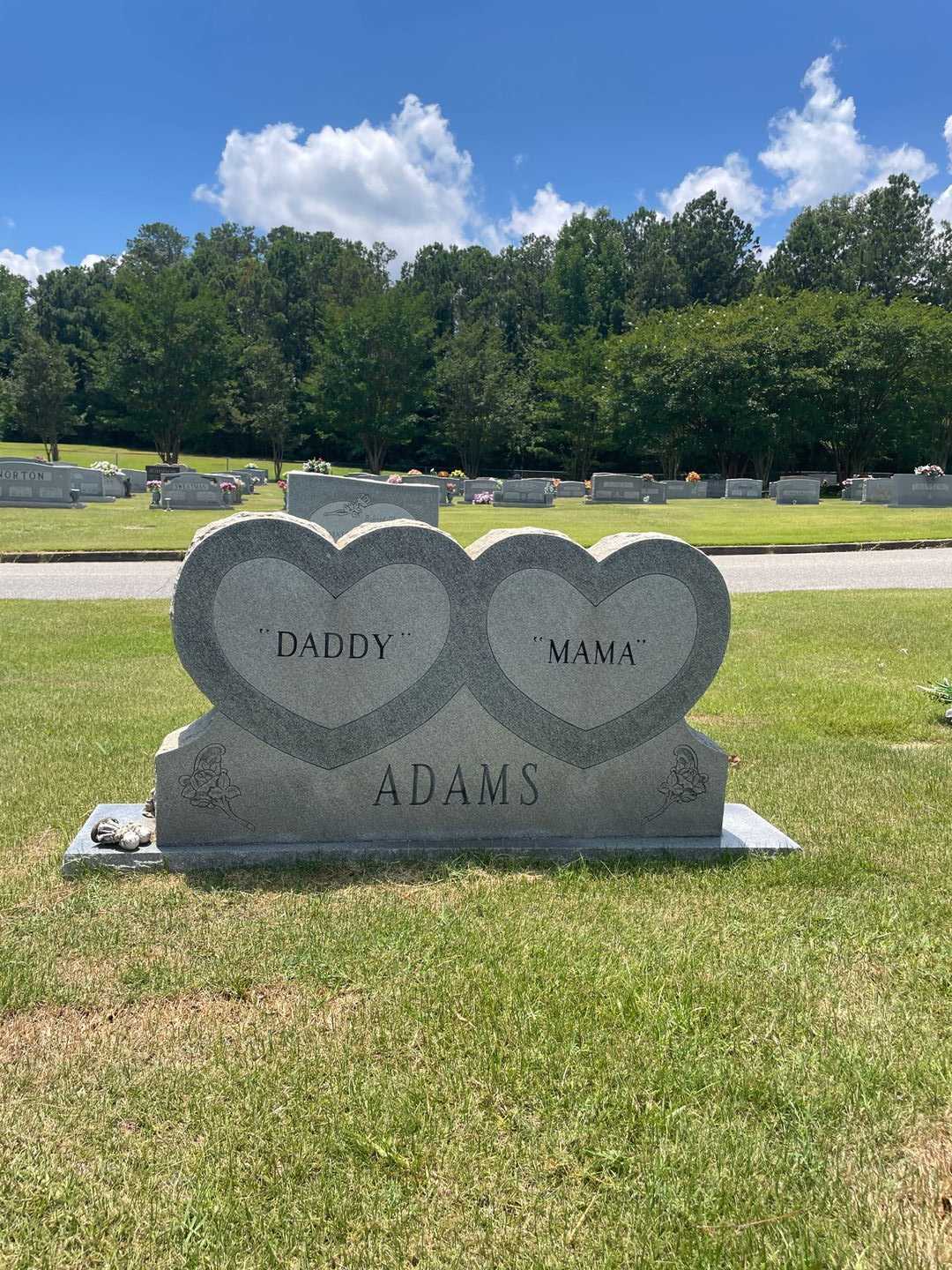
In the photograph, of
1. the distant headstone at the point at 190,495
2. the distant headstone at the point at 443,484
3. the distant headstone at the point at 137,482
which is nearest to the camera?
the distant headstone at the point at 190,495

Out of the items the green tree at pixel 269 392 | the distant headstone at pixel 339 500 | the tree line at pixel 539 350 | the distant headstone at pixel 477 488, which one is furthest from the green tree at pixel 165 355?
the distant headstone at pixel 339 500

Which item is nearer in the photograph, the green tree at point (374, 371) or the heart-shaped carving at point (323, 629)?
the heart-shaped carving at point (323, 629)

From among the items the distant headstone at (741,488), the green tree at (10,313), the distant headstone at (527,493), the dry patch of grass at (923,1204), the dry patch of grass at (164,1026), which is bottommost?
the dry patch of grass at (164,1026)

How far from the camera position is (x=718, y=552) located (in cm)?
1877

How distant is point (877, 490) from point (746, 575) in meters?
23.6

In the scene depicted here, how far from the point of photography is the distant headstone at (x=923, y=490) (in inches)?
1205

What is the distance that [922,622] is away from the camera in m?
10.2

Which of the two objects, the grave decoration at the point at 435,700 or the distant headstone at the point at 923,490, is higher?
the distant headstone at the point at 923,490

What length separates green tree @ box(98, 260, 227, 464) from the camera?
48562 mm

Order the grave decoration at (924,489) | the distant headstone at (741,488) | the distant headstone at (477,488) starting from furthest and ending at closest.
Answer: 1. the distant headstone at (741,488)
2. the distant headstone at (477,488)
3. the grave decoration at (924,489)

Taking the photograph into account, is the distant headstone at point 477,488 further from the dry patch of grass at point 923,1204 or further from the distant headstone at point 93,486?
the dry patch of grass at point 923,1204

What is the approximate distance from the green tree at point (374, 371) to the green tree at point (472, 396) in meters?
1.80

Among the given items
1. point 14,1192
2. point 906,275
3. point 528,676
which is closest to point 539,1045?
point 14,1192

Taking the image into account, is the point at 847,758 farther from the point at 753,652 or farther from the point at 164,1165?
the point at 164,1165
